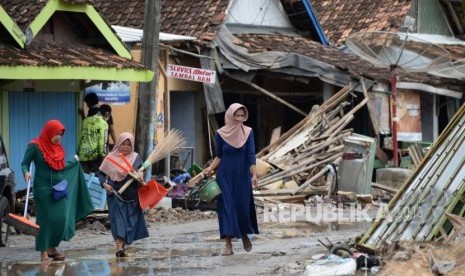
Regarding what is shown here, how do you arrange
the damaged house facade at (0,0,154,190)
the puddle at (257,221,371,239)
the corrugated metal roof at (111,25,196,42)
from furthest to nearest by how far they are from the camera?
the corrugated metal roof at (111,25,196,42)
the damaged house facade at (0,0,154,190)
the puddle at (257,221,371,239)

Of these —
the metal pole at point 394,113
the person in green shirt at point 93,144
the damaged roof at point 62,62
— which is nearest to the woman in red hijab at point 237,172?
the damaged roof at point 62,62

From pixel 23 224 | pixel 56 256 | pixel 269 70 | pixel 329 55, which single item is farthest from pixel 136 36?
pixel 56 256

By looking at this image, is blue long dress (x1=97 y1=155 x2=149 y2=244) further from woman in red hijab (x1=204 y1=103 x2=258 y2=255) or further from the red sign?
the red sign

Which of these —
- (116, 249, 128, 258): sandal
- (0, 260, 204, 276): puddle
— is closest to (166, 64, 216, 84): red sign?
(116, 249, 128, 258): sandal

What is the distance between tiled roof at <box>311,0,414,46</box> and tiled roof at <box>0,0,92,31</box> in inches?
475

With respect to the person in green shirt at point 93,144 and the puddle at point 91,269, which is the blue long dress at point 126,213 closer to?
the puddle at point 91,269

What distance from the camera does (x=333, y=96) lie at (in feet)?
80.2

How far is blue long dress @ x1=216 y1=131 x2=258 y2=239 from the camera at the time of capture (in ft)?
45.2

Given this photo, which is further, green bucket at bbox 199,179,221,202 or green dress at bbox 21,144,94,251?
green bucket at bbox 199,179,221,202

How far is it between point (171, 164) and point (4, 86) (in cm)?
546

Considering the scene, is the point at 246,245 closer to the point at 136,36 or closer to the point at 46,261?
the point at 46,261

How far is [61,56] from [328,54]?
9.80 meters

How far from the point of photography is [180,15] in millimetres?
24828

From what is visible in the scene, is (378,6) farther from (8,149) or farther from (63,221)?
(63,221)
